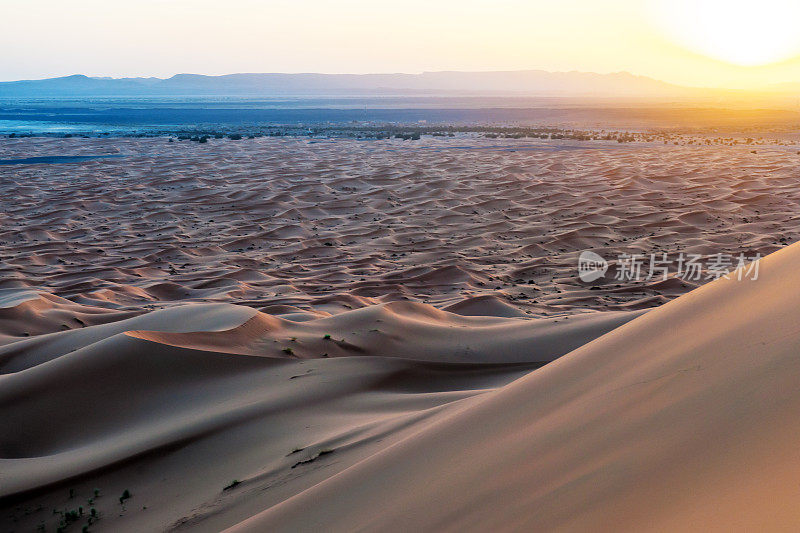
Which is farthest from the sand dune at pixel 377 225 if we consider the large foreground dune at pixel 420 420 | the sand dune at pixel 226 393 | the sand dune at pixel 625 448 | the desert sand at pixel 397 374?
the sand dune at pixel 625 448

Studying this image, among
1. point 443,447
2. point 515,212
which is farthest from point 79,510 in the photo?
point 515,212

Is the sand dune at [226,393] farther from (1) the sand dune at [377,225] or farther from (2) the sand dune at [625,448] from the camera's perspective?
(1) the sand dune at [377,225]

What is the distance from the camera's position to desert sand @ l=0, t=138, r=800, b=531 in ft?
5.82

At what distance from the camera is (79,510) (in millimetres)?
2844

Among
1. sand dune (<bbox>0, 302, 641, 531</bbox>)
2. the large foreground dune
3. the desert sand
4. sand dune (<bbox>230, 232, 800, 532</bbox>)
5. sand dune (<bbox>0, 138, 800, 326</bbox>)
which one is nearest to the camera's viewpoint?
sand dune (<bbox>230, 232, 800, 532</bbox>)

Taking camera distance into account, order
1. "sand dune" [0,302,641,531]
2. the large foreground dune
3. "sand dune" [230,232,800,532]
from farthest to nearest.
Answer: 1. "sand dune" [0,302,641,531]
2. the large foreground dune
3. "sand dune" [230,232,800,532]

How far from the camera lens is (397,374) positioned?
14.0ft

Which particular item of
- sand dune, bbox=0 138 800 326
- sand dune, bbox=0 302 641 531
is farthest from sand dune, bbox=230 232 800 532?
sand dune, bbox=0 138 800 326

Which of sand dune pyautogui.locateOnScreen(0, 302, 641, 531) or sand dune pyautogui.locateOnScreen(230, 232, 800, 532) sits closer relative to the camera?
sand dune pyautogui.locateOnScreen(230, 232, 800, 532)

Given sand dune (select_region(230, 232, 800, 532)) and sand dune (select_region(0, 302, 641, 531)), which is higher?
sand dune (select_region(230, 232, 800, 532))

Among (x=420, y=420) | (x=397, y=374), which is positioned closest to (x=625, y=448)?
(x=420, y=420)

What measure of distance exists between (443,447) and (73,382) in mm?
2361

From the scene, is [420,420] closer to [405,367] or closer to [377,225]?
[405,367]

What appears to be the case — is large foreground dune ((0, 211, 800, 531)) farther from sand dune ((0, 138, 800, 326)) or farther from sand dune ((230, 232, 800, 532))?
sand dune ((0, 138, 800, 326))
